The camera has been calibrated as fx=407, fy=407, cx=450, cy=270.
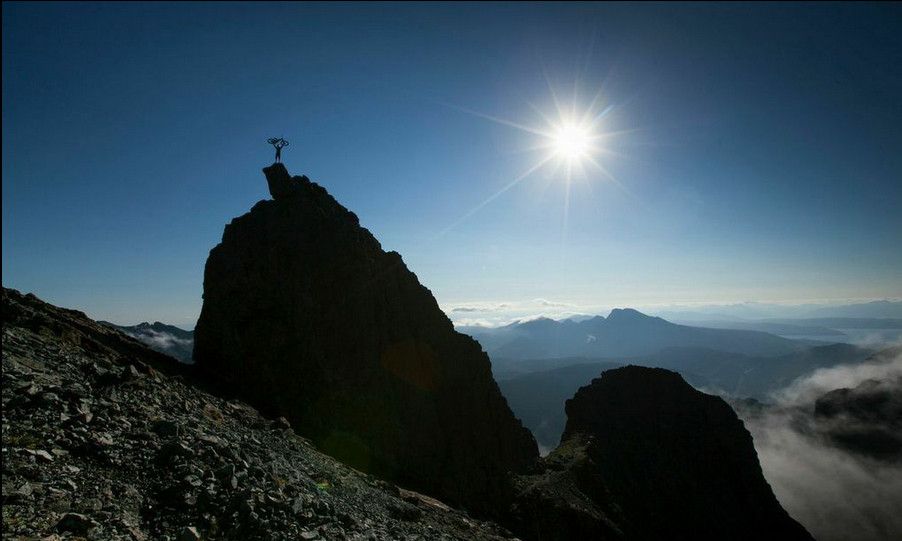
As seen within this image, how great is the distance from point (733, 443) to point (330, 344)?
458 ft

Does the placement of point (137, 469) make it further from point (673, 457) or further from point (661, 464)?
point (673, 457)

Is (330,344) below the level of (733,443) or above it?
above

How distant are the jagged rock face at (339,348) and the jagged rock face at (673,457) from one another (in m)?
44.0

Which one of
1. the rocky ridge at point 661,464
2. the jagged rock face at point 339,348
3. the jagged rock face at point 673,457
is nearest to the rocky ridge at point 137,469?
the jagged rock face at point 339,348

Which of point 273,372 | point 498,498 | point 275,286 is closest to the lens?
point 273,372

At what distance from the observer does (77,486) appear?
13.9m

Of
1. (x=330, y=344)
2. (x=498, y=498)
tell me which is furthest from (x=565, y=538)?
(x=330, y=344)

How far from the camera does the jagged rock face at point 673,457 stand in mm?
101625

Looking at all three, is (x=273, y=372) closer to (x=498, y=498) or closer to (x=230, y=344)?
(x=230, y=344)

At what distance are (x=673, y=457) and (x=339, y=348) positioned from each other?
112 m

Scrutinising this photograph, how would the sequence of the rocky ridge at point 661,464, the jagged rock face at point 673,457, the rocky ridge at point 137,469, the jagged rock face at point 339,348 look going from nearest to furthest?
the rocky ridge at point 137,469, the jagged rock face at point 339,348, the rocky ridge at point 661,464, the jagged rock face at point 673,457

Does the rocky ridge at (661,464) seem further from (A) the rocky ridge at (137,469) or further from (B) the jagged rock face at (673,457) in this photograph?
(A) the rocky ridge at (137,469)

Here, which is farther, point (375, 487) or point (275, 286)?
point (275, 286)

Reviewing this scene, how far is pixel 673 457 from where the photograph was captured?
395ft
